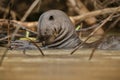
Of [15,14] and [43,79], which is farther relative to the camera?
[15,14]

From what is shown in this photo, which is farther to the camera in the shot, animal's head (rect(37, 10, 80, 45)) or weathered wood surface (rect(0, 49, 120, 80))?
animal's head (rect(37, 10, 80, 45))

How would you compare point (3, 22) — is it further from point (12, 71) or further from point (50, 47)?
point (12, 71)

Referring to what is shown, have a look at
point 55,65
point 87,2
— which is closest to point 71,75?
point 55,65

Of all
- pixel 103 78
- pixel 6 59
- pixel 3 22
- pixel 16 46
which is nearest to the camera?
pixel 103 78

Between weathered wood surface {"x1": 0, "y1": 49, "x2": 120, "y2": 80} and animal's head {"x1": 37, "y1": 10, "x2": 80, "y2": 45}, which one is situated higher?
weathered wood surface {"x1": 0, "y1": 49, "x2": 120, "y2": 80}

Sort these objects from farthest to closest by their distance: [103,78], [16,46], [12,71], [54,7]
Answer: [54,7], [16,46], [12,71], [103,78]

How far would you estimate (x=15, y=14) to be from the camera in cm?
532

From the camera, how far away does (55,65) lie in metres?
2.14

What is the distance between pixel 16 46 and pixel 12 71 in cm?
145

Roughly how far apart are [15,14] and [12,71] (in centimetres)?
329

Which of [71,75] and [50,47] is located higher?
[71,75]

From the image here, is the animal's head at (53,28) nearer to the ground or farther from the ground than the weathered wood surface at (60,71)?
nearer to the ground

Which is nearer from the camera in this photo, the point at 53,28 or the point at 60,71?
the point at 60,71

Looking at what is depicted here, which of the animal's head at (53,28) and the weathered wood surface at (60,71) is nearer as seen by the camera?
the weathered wood surface at (60,71)
